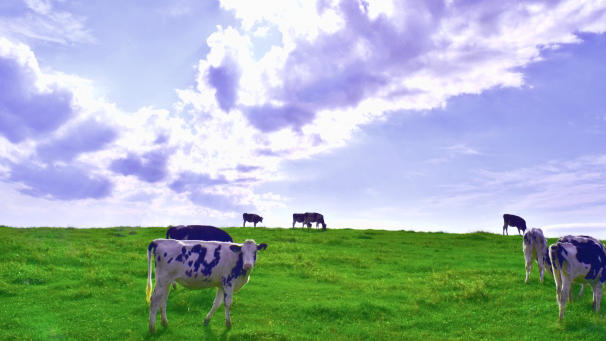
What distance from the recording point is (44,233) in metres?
37.7

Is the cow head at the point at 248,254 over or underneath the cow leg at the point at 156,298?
over

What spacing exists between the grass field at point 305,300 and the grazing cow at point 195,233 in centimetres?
253

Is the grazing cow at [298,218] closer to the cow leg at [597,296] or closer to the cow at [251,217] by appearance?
the cow at [251,217]

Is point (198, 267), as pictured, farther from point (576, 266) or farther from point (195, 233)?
point (576, 266)

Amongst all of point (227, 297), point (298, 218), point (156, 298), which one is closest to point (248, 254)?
point (227, 297)

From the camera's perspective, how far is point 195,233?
2238cm

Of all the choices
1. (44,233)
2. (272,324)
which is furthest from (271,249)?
(44,233)

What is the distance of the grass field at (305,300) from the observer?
1488 cm

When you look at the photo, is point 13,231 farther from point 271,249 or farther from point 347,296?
point 347,296

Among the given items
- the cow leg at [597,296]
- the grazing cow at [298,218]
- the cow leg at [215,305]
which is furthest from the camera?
the grazing cow at [298,218]

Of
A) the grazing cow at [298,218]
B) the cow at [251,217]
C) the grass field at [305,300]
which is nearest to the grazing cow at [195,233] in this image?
the grass field at [305,300]

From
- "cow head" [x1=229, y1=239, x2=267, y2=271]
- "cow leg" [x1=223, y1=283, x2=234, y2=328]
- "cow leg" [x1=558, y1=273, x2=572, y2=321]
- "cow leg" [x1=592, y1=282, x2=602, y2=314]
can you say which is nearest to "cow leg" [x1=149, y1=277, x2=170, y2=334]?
"cow leg" [x1=223, y1=283, x2=234, y2=328]

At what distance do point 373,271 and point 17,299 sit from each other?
17256 millimetres

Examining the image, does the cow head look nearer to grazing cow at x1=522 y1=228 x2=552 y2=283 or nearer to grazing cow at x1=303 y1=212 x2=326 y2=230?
grazing cow at x1=522 y1=228 x2=552 y2=283
